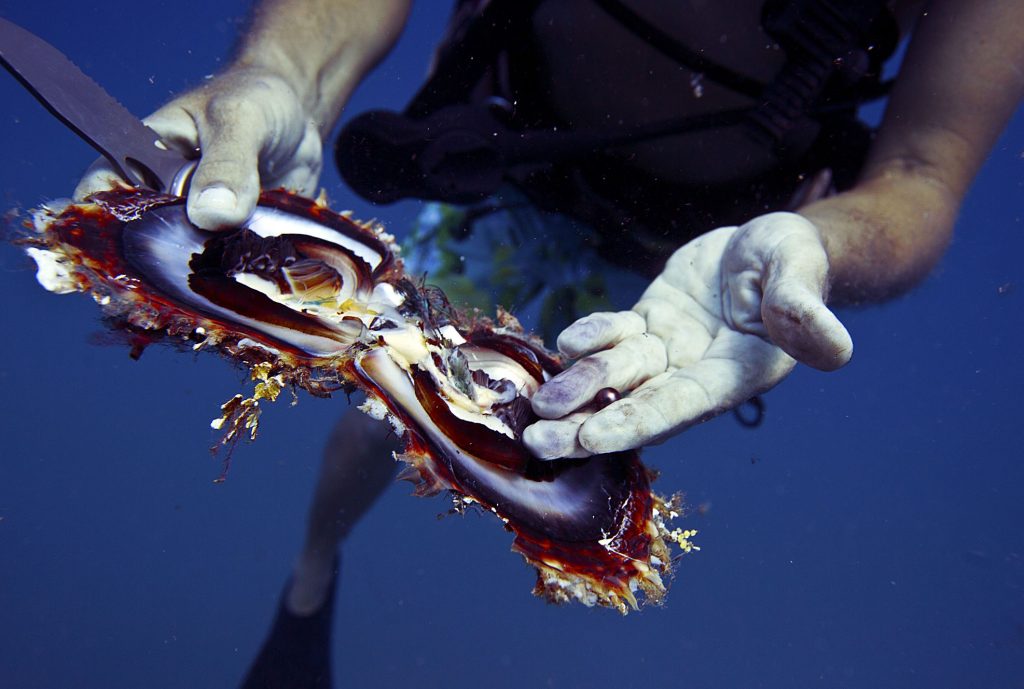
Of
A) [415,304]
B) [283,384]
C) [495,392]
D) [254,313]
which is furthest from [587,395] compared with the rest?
[254,313]

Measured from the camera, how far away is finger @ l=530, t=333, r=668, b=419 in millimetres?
1234

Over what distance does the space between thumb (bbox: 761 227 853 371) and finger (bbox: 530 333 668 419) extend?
1.10 ft

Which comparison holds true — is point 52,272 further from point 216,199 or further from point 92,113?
point 92,113

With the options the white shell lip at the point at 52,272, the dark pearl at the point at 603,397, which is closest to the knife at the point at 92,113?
the white shell lip at the point at 52,272

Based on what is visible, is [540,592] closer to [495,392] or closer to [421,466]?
[421,466]

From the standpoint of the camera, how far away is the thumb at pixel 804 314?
104cm

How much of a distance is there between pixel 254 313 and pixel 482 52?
1.75m

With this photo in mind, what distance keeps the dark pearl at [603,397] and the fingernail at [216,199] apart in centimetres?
98

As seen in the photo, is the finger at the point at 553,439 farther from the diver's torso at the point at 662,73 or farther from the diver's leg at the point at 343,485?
the diver's leg at the point at 343,485

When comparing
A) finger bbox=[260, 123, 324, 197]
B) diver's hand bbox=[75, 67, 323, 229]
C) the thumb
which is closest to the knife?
diver's hand bbox=[75, 67, 323, 229]

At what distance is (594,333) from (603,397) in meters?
0.16

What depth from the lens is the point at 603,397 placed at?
1298mm

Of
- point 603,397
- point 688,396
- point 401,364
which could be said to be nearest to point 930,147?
point 688,396

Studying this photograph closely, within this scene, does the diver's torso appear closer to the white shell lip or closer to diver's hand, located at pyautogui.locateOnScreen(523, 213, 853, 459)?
diver's hand, located at pyautogui.locateOnScreen(523, 213, 853, 459)
